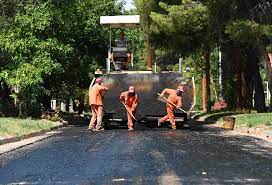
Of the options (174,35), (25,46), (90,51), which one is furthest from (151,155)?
(90,51)

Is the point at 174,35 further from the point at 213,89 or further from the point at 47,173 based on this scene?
the point at 213,89

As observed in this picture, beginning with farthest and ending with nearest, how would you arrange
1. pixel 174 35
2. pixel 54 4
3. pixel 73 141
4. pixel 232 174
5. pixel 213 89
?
pixel 213 89
pixel 174 35
pixel 54 4
pixel 73 141
pixel 232 174

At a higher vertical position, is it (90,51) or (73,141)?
(90,51)

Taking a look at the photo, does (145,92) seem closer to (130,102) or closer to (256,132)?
(130,102)

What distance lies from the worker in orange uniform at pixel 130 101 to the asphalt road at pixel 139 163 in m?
6.36

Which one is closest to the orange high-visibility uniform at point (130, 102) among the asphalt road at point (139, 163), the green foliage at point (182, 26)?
the asphalt road at point (139, 163)

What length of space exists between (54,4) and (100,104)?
8.14 m

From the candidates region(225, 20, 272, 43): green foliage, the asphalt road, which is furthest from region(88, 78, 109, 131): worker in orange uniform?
region(225, 20, 272, 43): green foliage

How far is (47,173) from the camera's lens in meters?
9.62

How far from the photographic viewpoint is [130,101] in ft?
73.3

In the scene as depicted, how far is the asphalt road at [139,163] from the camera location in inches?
352

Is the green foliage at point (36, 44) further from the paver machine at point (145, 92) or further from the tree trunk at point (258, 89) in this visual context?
the tree trunk at point (258, 89)

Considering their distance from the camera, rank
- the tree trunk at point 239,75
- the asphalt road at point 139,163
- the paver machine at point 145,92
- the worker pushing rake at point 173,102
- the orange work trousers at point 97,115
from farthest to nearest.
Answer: the tree trunk at point 239,75 → the paver machine at point 145,92 → the worker pushing rake at point 173,102 → the orange work trousers at point 97,115 → the asphalt road at point 139,163

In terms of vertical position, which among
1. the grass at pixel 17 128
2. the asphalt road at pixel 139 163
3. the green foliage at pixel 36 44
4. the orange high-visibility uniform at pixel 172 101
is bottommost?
the asphalt road at pixel 139 163
